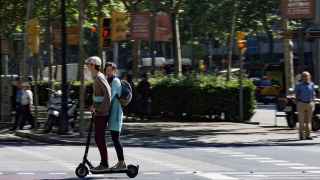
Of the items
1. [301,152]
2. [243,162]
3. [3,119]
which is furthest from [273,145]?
[3,119]

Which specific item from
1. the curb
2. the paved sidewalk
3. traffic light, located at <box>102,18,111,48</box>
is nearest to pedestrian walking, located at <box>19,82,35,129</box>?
the paved sidewalk

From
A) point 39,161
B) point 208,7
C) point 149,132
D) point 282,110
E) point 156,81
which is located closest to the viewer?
point 39,161

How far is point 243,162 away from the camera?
634 inches

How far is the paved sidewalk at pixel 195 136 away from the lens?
2141 cm

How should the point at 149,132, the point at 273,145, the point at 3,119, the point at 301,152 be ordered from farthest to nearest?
1. the point at 3,119
2. the point at 149,132
3. the point at 273,145
4. the point at 301,152

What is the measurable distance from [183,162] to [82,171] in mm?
3342

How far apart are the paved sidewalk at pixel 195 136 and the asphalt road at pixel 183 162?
2.93 feet

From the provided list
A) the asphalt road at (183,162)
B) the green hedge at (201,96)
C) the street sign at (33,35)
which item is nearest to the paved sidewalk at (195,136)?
the asphalt road at (183,162)

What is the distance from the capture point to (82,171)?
13117 millimetres

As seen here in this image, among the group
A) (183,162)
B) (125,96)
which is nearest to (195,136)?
(183,162)

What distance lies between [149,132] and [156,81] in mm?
8500

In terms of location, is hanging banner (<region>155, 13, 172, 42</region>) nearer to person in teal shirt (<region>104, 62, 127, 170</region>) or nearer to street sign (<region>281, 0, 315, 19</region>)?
street sign (<region>281, 0, 315, 19</region>)

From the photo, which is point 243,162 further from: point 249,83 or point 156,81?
point 156,81

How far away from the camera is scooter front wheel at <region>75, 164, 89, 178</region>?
43.0ft
